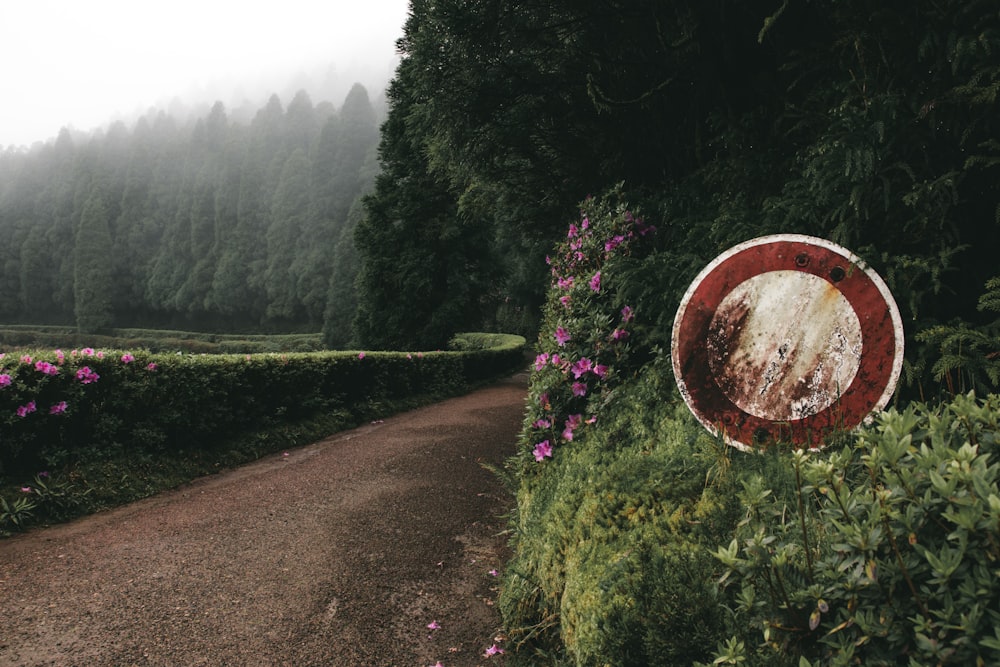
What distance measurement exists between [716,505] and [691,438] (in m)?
0.69

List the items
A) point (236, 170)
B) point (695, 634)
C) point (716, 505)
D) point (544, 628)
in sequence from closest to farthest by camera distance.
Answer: point (695, 634), point (716, 505), point (544, 628), point (236, 170)

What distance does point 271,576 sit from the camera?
3.58m

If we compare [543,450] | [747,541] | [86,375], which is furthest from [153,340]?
[747,541]

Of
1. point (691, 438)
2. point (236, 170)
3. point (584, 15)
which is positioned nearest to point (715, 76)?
point (584, 15)

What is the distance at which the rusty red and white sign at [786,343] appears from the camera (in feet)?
7.15

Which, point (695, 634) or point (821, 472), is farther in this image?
point (695, 634)

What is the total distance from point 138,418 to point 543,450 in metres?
4.73

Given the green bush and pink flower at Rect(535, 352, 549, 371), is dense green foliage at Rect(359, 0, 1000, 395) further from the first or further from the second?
the green bush

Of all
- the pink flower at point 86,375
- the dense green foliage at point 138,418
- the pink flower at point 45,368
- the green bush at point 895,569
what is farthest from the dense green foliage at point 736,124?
the pink flower at point 45,368

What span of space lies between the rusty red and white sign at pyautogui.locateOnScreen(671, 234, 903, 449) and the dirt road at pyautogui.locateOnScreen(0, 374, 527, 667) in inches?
72.0

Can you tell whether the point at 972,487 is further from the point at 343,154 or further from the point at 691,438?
the point at 343,154

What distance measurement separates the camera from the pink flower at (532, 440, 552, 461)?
3.92m

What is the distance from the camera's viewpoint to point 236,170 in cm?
6212

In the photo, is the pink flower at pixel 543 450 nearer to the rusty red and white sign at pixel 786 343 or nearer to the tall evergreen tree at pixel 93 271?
the rusty red and white sign at pixel 786 343
